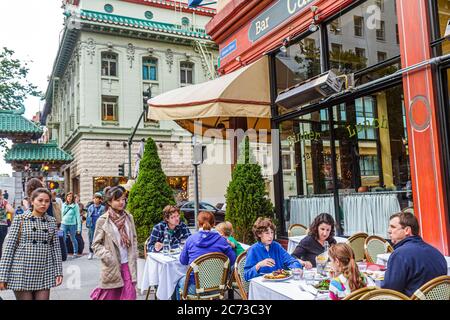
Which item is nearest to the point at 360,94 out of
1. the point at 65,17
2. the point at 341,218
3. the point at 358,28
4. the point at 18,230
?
the point at 358,28

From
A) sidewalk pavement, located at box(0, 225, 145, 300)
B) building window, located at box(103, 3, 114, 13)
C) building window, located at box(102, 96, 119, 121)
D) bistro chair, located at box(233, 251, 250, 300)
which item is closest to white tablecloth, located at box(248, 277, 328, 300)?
bistro chair, located at box(233, 251, 250, 300)

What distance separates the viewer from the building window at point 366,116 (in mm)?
6496

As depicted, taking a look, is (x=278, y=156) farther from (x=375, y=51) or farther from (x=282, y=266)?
(x=282, y=266)

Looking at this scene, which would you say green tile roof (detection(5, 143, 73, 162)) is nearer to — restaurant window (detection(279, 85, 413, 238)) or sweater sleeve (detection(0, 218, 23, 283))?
restaurant window (detection(279, 85, 413, 238))

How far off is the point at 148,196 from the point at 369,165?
4.89 meters

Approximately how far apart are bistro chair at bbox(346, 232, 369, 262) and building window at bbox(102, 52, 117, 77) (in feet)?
71.2

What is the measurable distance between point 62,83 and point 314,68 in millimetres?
28161

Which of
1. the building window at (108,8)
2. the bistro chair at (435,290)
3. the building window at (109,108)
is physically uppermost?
the building window at (108,8)

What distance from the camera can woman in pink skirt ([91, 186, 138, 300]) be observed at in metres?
4.36

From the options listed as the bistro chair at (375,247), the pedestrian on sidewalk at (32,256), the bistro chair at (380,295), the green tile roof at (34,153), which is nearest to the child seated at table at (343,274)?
the bistro chair at (380,295)

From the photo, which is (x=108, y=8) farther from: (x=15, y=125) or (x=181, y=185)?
(x=181, y=185)

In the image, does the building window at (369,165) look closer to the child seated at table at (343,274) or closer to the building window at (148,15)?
the child seated at table at (343,274)

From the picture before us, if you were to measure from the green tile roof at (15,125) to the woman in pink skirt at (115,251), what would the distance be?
13163 millimetres

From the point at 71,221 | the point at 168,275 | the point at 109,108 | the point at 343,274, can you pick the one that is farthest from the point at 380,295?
the point at 109,108
